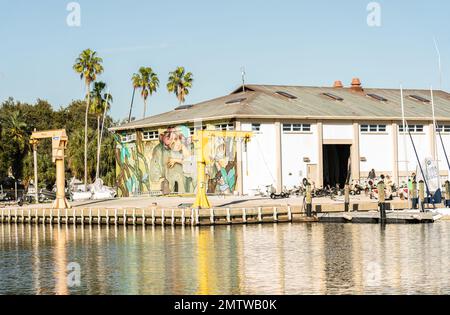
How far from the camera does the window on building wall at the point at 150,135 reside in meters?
86.5

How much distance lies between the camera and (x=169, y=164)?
3305 inches

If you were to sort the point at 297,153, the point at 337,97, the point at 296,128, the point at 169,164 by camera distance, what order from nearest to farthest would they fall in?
the point at 297,153 < the point at 296,128 < the point at 169,164 < the point at 337,97

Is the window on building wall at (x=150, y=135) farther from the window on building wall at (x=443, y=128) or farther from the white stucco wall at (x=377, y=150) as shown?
the window on building wall at (x=443, y=128)

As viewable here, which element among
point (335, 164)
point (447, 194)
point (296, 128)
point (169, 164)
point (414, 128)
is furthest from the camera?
point (335, 164)

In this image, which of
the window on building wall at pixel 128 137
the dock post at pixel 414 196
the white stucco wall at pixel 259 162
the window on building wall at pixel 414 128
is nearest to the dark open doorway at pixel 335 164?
the window on building wall at pixel 414 128

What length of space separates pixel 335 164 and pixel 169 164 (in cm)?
1531

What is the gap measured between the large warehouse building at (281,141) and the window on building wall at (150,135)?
0.31 ft

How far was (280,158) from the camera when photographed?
78000mm

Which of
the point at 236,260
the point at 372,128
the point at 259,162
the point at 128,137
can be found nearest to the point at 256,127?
the point at 259,162

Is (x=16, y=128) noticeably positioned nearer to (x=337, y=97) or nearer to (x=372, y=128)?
(x=337, y=97)

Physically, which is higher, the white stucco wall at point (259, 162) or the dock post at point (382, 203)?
the white stucco wall at point (259, 162)

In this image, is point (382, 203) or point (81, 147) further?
point (81, 147)
